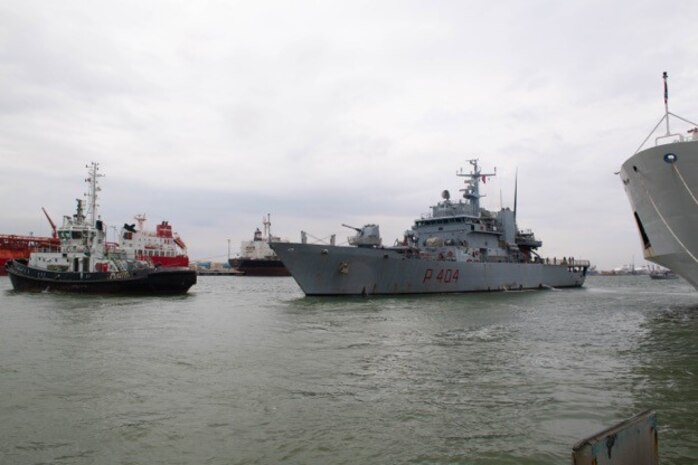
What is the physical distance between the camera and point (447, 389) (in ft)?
25.4

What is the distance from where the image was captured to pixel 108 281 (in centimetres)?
2892

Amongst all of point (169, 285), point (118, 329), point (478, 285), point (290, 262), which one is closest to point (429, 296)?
point (478, 285)

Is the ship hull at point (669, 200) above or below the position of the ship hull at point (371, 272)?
above

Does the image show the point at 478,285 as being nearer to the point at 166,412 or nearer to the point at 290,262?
the point at 290,262

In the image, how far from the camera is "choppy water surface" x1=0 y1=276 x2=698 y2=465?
533cm

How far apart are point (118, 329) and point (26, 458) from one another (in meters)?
10.2

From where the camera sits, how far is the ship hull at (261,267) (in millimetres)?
80375

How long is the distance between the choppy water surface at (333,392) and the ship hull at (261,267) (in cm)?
6521

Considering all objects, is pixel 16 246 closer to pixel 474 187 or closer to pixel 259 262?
pixel 259 262

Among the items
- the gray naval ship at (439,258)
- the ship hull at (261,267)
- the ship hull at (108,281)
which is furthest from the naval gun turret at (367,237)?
the ship hull at (261,267)

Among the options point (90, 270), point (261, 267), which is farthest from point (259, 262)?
point (90, 270)

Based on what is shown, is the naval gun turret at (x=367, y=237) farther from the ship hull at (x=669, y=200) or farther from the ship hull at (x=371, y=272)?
the ship hull at (x=669, y=200)

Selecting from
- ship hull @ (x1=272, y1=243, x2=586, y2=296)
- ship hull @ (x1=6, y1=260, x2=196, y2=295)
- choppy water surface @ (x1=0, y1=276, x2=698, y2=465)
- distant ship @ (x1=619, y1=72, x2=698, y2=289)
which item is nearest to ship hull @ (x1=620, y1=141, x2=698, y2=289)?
distant ship @ (x1=619, y1=72, x2=698, y2=289)

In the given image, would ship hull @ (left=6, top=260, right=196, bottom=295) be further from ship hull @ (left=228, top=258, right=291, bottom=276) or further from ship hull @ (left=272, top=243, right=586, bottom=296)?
ship hull @ (left=228, top=258, right=291, bottom=276)
